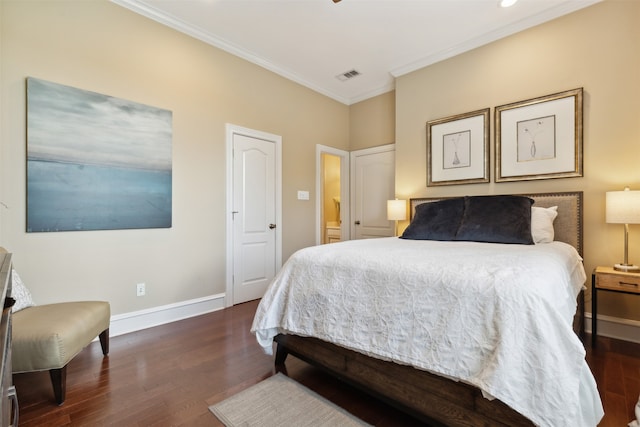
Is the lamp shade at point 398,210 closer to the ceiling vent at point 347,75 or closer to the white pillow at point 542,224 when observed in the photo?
the white pillow at point 542,224

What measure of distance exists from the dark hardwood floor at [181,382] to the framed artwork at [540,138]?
1582 millimetres

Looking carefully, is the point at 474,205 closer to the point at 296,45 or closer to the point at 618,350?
the point at 618,350

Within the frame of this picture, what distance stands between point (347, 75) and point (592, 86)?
2.67 m

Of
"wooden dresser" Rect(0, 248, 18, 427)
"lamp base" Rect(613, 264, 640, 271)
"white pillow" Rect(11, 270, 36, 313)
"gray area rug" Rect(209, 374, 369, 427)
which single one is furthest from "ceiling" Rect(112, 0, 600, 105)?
"gray area rug" Rect(209, 374, 369, 427)

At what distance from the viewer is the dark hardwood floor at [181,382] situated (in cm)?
153

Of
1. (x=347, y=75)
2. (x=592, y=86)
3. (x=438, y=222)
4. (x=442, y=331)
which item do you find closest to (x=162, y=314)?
(x=442, y=331)

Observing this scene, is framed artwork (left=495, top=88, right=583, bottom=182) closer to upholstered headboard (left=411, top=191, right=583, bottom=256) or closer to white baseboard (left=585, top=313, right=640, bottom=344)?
upholstered headboard (left=411, top=191, right=583, bottom=256)

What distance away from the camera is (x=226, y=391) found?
1761mm

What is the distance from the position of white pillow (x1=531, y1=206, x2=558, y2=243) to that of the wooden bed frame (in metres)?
1.86

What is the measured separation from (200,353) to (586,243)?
344cm

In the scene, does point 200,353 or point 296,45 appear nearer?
point 200,353

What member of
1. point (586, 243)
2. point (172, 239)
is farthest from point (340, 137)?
point (586, 243)

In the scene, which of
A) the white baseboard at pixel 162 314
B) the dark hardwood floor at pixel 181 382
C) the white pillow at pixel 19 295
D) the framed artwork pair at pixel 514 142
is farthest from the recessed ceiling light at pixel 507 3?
the white pillow at pixel 19 295

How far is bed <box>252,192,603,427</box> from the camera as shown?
1077 mm
